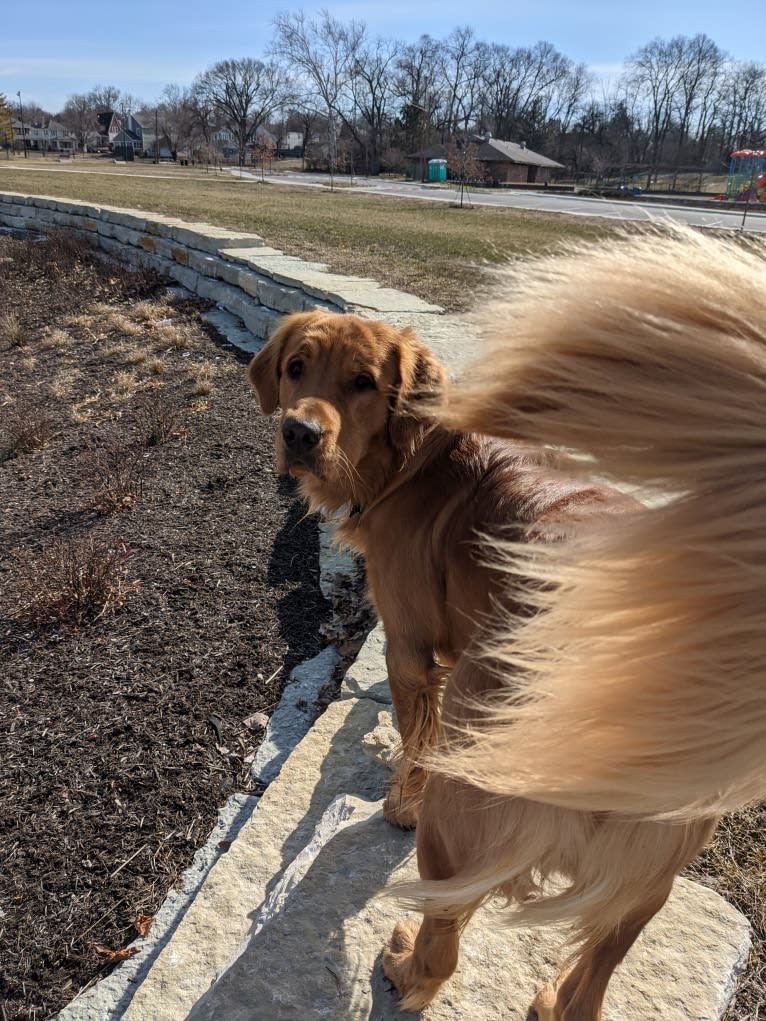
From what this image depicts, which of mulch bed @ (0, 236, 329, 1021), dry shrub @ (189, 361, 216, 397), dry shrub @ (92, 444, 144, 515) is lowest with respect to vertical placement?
mulch bed @ (0, 236, 329, 1021)

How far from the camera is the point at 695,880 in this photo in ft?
6.85

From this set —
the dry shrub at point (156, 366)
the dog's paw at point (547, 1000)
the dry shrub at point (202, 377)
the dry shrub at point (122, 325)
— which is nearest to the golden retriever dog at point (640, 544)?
the dog's paw at point (547, 1000)

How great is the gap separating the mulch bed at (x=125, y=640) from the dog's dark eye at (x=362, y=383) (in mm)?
1257

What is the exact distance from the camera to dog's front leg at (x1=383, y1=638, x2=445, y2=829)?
2303mm

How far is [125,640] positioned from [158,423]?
292 centimetres

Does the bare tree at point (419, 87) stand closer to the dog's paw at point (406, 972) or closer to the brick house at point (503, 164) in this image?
the brick house at point (503, 164)

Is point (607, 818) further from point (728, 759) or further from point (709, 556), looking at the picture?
point (709, 556)

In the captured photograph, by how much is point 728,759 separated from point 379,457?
205cm

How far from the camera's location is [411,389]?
2836 millimetres

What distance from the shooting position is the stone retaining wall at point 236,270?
716 cm

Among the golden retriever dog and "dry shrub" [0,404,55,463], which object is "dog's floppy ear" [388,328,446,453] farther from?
"dry shrub" [0,404,55,463]

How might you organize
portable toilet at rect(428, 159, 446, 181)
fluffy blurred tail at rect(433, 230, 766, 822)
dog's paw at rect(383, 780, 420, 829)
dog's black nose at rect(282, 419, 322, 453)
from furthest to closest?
portable toilet at rect(428, 159, 446, 181)
dog's black nose at rect(282, 419, 322, 453)
dog's paw at rect(383, 780, 420, 829)
fluffy blurred tail at rect(433, 230, 766, 822)

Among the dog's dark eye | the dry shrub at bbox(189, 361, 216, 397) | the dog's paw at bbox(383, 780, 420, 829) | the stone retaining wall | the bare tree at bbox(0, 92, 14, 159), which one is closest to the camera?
the dog's paw at bbox(383, 780, 420, 829)

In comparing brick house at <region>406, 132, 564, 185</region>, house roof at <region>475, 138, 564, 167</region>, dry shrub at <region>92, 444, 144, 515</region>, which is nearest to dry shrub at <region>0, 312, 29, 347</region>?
dry shrub at <region>92, 444, 144, 515</region>
